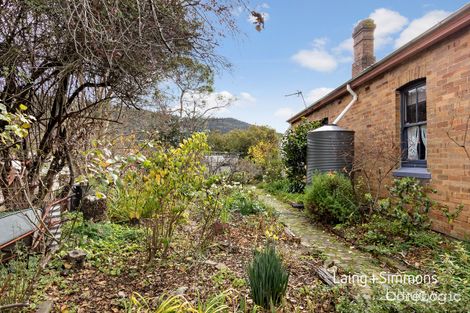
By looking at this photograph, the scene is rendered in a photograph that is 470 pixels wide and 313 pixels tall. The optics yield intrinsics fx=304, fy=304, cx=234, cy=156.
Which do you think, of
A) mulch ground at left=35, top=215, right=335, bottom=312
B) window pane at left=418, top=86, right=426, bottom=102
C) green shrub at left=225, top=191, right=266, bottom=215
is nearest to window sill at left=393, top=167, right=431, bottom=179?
window pane at left=418, top=86, right=426, bottom=102

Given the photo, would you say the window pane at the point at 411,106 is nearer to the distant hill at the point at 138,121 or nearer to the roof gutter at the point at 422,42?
the roof gutter at the point at 422,42

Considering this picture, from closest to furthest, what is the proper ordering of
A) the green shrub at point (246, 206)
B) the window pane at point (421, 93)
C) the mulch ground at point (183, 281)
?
the mulch ground at point (183, 281) < the window pane at point (421, 93) < the green shrub at point (246, 206)

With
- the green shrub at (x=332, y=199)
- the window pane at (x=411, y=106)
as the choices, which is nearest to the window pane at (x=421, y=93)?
the window pane at (x=411, y=106)

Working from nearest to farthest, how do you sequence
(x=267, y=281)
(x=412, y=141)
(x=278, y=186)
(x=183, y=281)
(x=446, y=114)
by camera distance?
(x=267, y=281), (x=183, y=281), (x=446, y=114), (x=412, y=141), (x=278, y=186)

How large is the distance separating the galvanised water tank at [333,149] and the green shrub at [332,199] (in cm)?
128

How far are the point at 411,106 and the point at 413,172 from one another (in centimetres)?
145

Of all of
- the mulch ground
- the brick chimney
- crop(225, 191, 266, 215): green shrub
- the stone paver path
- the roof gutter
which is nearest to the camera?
the mulch ground

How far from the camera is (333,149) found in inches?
310

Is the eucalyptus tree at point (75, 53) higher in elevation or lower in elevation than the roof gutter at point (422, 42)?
lower

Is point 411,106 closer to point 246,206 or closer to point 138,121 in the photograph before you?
point 246,206

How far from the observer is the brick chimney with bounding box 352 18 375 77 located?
1026cm

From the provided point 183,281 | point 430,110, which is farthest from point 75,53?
point 430,110

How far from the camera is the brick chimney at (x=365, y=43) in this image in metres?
10.3

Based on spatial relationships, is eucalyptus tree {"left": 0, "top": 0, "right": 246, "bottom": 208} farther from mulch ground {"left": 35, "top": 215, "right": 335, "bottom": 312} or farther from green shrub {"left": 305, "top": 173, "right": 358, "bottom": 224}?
green shrub {"left": 305, "top": 173, "right": 358, "bottom": 224}
